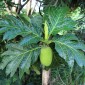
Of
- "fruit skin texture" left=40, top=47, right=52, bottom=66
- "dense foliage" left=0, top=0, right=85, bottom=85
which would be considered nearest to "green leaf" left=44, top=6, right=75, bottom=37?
"dense foliage" left=0, top=0, right=85, bottom=85

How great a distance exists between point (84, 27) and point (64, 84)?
24.8 inches

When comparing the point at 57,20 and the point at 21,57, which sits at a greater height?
the point at 57,20

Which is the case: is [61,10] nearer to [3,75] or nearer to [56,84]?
[3,75]

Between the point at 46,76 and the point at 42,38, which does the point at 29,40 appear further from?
the point at 46,76

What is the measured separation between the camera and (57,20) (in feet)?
4.65

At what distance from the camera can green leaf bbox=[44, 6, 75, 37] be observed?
1.38m

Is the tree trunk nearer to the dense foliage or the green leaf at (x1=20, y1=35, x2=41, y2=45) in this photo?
the dense foliage

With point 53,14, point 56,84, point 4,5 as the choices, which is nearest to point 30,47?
point 53,14

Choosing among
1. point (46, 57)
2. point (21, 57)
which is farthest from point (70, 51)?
point (21, 57)

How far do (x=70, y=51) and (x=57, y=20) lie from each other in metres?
0.19

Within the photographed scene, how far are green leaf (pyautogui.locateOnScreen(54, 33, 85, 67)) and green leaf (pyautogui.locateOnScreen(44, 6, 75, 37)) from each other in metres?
0.06

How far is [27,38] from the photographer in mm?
1324

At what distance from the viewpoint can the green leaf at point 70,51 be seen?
1.34 m

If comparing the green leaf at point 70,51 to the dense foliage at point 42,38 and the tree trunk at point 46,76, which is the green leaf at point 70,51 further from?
the tree trunk at point 46,76
